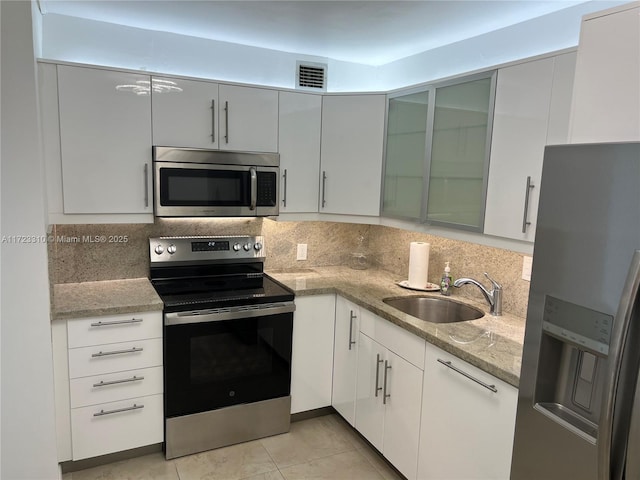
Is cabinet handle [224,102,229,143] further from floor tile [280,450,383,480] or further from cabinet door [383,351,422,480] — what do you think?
floor tile [280,450,383,480]

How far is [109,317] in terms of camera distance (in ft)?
7.74

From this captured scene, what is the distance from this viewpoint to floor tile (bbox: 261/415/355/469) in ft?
8.73

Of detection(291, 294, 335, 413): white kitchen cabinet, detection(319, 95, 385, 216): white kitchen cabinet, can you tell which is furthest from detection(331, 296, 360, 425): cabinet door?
detection(319, 95, 385, 216): white kitchen cabinet

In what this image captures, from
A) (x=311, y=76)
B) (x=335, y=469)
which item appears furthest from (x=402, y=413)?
(x=311, y=76)

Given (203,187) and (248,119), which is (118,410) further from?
(248,119)

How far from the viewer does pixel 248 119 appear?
109 inches

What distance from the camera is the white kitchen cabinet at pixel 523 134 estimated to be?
1854 mm

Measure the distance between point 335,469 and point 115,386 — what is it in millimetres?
1247

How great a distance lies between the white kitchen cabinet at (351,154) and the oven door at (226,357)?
32.0 inches

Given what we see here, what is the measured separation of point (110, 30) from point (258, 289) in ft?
5.60

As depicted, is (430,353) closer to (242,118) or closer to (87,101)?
(242,118)

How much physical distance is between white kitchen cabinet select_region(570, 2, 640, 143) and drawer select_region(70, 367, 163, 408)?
2.23 m

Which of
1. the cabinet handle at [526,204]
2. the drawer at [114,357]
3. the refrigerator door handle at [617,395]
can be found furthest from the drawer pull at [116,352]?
the refrigerator door handle at [617,395]

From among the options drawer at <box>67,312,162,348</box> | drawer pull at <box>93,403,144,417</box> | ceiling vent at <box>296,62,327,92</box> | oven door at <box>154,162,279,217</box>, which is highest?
ceiling vent at <box>296,62,327,92</box>
